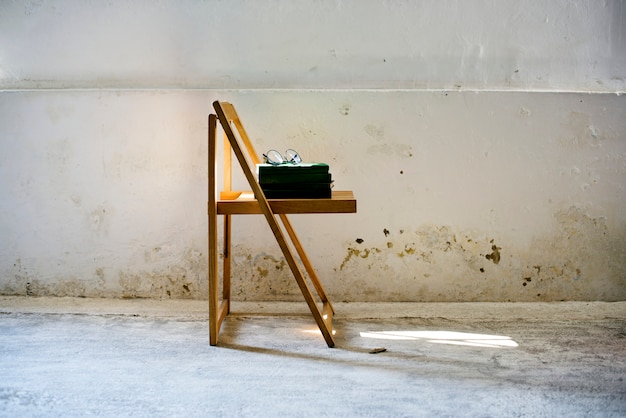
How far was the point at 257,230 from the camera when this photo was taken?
12.1 ft

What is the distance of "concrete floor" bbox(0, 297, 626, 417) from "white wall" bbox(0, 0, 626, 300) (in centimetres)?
27

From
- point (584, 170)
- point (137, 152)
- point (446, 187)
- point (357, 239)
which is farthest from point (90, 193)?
point (584, 170)

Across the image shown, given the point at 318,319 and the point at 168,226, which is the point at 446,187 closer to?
the point at 318,319

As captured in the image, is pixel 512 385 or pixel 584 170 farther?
pixel 584 170

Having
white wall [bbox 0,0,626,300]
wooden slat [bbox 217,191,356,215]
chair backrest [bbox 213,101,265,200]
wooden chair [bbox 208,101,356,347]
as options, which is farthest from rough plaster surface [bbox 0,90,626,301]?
wooden slat [bbox 217,191,356,215]

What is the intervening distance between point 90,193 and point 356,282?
159cm

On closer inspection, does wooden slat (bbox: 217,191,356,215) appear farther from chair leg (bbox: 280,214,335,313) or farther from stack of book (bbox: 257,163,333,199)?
chair leg (bbox: 280,214,335,313)

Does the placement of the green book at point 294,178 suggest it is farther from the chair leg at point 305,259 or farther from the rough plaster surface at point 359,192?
the rough plaster surface at point 359,192

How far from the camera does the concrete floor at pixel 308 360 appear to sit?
224cm

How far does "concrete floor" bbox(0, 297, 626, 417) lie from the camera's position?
224 centimetres

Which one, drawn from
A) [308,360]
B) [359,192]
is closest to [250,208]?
[308,360]

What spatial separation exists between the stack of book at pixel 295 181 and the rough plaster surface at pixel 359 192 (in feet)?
2.32

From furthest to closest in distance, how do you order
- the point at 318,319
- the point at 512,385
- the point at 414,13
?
the point at 414,13
the point at 318,319
the point at 512,385

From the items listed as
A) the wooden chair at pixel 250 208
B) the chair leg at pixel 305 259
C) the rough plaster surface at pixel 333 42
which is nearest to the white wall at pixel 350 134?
the rough plaster surface at pixel 333 42
